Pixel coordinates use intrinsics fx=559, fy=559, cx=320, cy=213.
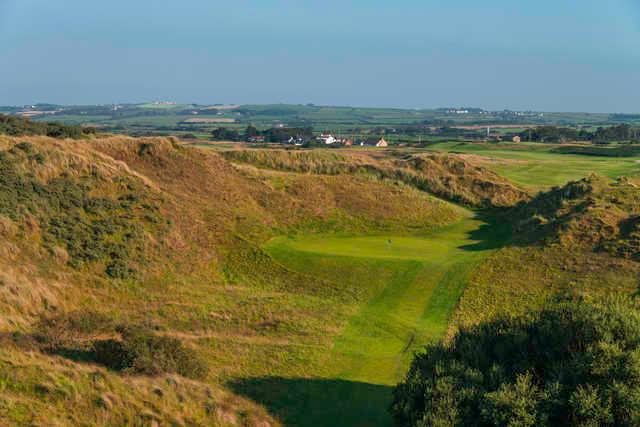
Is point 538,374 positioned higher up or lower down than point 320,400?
higher up

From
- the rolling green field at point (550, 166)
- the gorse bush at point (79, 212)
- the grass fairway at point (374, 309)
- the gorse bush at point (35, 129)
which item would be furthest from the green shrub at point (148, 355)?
the rolling green field at point (550, 166)

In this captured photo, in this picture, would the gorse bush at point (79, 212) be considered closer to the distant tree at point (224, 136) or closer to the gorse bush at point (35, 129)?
the gorse bush at point (35, 129)

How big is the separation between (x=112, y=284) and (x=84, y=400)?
10157 mm

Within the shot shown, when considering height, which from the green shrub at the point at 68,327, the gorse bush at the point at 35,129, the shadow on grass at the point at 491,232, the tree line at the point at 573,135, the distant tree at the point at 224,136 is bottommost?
the green shrub at the point at 68,327

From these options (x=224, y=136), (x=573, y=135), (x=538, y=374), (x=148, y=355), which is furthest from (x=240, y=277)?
(x=573, y=135)

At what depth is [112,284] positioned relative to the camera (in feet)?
69.9

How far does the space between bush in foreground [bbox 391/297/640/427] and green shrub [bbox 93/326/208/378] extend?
550 centimetres

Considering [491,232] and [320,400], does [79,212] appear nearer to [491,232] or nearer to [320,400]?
[320,400]

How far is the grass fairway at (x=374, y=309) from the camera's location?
14328 millimetres

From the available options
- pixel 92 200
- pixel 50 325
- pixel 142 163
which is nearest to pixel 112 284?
pixel 50 325

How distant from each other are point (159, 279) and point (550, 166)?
50091 mm


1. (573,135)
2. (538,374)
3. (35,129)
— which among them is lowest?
(538,374)

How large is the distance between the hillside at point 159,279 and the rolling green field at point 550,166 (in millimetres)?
19690

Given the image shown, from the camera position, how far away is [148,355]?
13.9 meters
